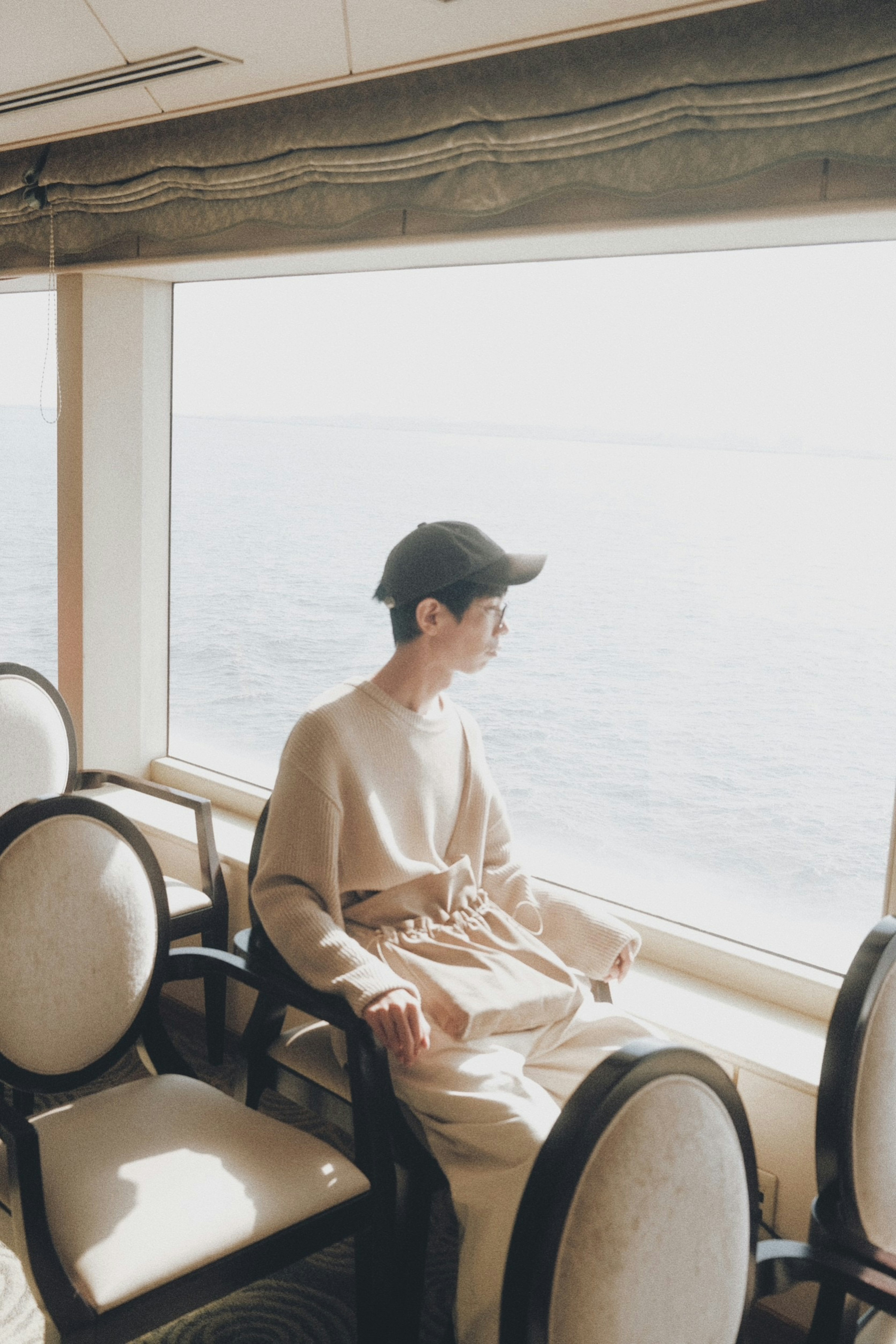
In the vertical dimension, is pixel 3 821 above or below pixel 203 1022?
above

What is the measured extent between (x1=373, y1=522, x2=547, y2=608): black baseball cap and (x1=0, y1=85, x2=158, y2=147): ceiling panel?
1388mm

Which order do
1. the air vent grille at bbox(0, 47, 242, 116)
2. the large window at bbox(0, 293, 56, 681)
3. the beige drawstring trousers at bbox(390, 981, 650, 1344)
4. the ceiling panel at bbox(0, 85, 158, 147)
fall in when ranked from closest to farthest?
the beige drawstring trousers at bbox(390, 981, 650, 1344) → the air vent grille at bbox(0, 47, 242, 116) → the ceiling panel at bbox(0, 85, 158, 147) → the large window at bbox(0, 293, 56, 681)

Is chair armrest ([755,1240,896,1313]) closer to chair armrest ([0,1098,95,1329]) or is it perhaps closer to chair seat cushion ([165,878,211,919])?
chair armrest ([0,1098,95,1329])

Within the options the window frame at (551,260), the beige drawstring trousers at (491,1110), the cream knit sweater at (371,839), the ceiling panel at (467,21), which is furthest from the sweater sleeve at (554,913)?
the ceiling panel at (467,21)

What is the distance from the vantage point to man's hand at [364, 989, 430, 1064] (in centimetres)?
169

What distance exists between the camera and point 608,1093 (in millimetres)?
1022

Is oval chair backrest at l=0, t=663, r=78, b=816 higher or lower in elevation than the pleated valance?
lower

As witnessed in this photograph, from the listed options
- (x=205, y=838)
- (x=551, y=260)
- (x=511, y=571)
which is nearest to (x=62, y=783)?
(x=205, y=838)

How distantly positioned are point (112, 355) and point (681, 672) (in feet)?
6.41

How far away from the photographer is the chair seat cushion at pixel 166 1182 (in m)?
1.48

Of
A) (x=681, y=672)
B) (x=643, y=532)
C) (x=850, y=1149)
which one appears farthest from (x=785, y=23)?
(x=850, y=1149)

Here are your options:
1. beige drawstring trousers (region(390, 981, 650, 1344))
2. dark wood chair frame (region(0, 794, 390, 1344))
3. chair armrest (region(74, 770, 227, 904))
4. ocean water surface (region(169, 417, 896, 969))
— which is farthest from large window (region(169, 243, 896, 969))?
dark wood chair frame (region(0, 794, 390, 1344))

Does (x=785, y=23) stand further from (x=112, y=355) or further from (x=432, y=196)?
(x=112, y=355)

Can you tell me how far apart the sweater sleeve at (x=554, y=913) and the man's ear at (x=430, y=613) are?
0.38 m
